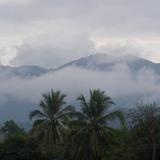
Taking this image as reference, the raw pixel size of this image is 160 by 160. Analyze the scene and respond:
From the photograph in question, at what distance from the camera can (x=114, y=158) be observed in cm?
3194

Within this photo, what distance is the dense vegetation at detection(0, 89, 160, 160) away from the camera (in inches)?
1220

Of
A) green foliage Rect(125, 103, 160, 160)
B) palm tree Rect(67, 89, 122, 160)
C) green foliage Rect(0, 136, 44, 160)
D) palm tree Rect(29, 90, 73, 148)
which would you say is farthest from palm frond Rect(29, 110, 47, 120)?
green foliage Rect(125, 103, 160, 160)

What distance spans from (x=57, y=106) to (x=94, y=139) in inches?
323

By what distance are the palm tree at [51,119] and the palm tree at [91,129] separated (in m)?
4.96

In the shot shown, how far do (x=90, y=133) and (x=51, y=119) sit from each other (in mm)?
7331

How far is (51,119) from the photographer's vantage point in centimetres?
4081

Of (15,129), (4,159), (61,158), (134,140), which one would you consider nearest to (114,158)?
(134,140)

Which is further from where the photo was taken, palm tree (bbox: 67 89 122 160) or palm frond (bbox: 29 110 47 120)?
palm frond (bbox: 29 110 47 120)

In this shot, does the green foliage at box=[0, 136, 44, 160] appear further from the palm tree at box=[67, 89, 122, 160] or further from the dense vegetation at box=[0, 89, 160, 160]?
the palm tree at box=[67, 89, 122, 160]

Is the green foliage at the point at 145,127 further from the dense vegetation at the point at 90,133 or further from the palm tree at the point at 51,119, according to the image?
the palm tree at the point at 51,119

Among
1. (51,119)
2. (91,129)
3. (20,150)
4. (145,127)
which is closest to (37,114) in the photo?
(51,119)

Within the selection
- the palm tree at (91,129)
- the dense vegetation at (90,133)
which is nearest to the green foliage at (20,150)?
the dense vegetation at (90,133)

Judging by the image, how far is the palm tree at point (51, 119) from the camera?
4034 centimetres

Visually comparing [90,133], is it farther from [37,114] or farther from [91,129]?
[37,114]
